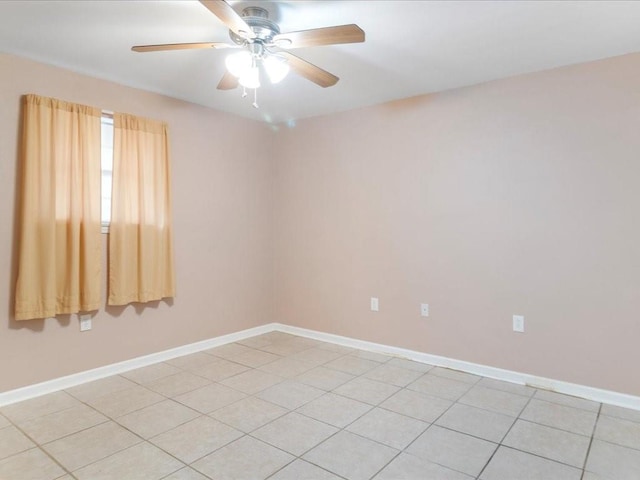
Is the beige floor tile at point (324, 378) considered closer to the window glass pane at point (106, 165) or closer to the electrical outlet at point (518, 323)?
the electrical outlet at point (518, 323)

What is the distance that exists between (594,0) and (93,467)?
11.1 ft

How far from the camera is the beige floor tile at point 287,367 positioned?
321cm

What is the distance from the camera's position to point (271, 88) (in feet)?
10.9

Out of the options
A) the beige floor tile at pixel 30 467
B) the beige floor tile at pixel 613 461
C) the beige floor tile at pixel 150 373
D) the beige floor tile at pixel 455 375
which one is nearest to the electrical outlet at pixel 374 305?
the beige floor tile at pixel 455 375

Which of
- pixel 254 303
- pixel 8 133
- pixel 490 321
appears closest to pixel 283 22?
pixel 8 133

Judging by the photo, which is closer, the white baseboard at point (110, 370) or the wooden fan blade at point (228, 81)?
the wooden fan blade at point (228, 81)

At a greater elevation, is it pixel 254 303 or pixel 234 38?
pixel 234 38

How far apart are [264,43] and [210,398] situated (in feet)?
7.47

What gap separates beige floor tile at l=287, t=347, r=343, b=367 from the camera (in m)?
3.51

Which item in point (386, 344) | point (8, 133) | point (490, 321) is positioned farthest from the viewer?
point (386, 344)

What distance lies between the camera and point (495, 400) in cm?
272

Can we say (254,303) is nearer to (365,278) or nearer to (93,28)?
(365,278)

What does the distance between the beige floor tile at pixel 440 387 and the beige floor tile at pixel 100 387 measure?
6.95 feet

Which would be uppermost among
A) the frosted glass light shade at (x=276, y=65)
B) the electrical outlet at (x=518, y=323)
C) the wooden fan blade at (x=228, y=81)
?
the wooden fan blade at (x=228, y=81)
